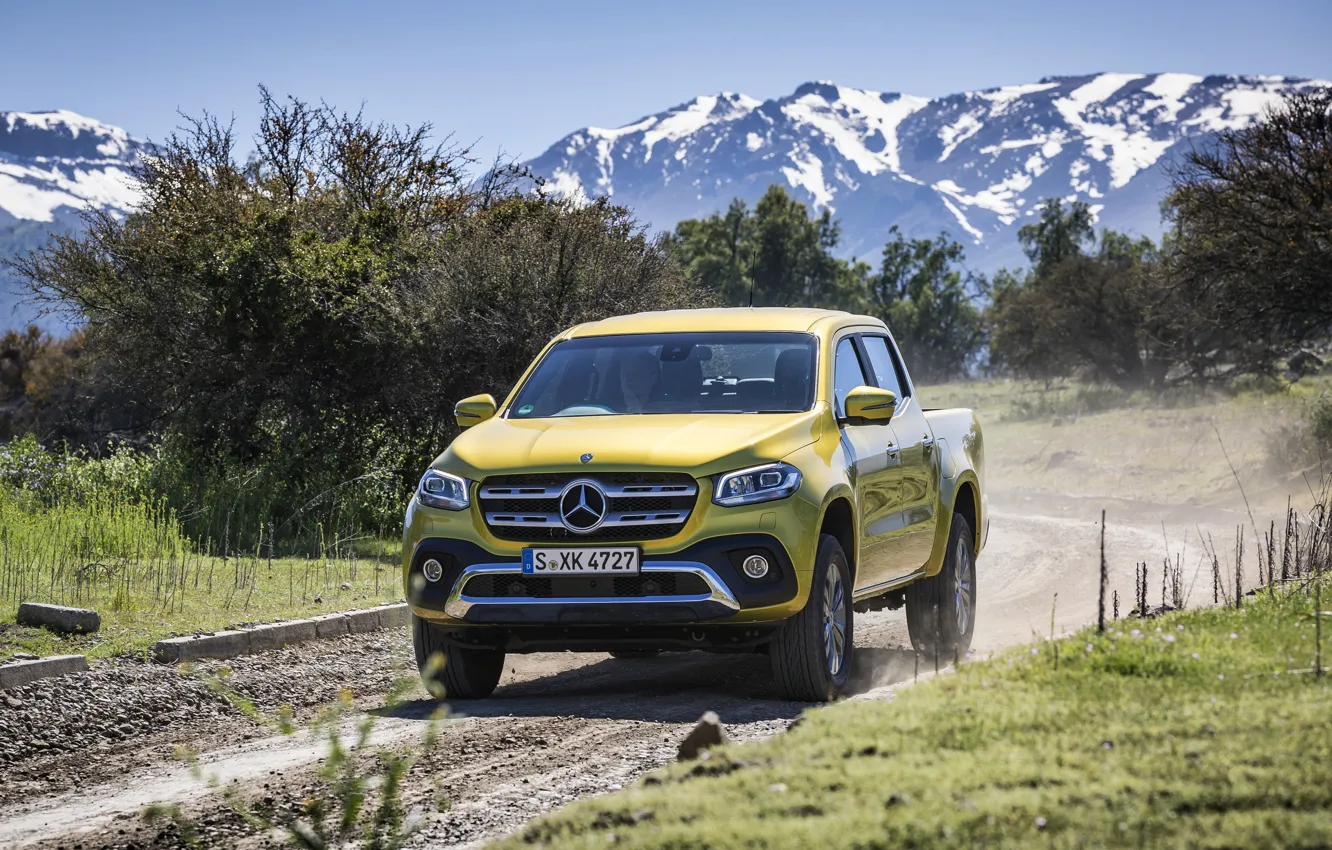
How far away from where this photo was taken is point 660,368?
9.30m

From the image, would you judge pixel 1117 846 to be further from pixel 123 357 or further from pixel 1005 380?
pixel 1005 380

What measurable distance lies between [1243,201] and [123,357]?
17285mm

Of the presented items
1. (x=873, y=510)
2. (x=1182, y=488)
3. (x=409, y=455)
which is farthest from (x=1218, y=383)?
(x=873, y=510)

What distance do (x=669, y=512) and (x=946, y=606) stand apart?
3.19 meters

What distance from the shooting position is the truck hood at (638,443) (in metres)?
7.95

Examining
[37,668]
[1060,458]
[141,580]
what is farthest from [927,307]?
[37,668]

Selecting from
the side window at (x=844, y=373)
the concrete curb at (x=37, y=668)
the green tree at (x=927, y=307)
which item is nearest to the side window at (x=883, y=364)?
the side window at (x=844, y=373)

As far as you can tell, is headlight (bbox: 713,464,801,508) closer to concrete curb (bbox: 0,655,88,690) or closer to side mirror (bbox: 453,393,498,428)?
side mirror (bbox: 453,393,498,428)

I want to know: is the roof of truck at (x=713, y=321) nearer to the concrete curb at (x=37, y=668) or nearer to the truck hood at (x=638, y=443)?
the truck hood at (x=638, y=443)

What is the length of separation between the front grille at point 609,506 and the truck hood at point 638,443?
6cm

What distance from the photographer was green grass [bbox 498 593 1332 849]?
14.1 feet

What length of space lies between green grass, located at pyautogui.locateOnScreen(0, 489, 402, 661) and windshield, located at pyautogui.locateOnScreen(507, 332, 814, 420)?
281 centimetres

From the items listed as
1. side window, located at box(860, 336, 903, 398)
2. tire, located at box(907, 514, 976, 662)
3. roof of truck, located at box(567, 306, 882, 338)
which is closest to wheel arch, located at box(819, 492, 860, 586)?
roof of truck, located at box(567, 306, 882, 338)

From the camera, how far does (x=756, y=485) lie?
7.96 meters
